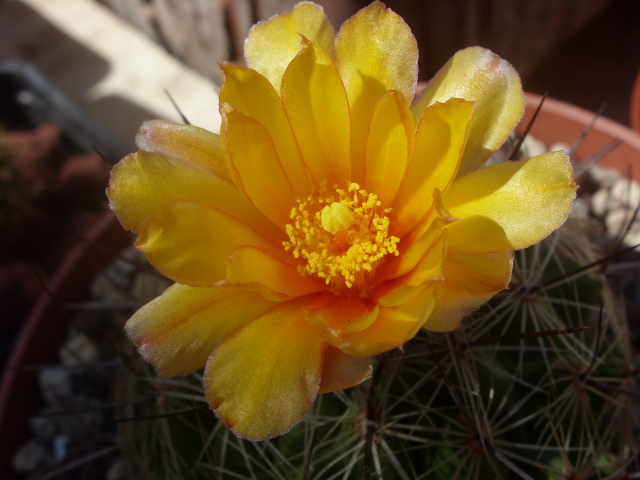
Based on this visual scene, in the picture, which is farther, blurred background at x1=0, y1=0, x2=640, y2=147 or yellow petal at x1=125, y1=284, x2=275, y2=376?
blurred background at x1=0, y1=0, x2=640, y2=147

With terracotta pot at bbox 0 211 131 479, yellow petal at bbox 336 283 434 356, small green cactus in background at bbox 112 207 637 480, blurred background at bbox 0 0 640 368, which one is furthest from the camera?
blurred background at bbox 0 0 640 368

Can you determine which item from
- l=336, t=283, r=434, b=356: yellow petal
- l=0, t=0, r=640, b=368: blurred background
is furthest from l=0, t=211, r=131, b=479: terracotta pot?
l=336, t=283, r=434, b=356: yellow petal

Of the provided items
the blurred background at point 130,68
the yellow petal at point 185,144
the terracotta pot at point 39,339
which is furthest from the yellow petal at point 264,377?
the blurred background at point 130,68

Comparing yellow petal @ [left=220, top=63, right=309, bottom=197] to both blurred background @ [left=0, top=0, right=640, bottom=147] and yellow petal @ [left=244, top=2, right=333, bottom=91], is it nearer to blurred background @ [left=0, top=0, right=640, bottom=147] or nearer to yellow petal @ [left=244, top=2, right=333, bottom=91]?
yellow petal @ [left=244, top=2, right=333, bottom=91]

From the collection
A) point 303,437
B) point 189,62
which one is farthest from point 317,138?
point 189,62

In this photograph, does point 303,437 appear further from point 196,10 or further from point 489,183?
point 196,10

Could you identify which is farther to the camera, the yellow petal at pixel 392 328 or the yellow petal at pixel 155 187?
the yellow petal at pixel 155 187

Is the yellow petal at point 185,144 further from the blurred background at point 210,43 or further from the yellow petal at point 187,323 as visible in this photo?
the blurred background at point 210,43

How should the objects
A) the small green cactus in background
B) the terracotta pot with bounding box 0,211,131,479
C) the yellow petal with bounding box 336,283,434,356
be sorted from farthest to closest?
the terracotta pot with bounding box 0,211,131,479 < the small green cactus in background < the yellow petal with bounding box 336,283,434,356
